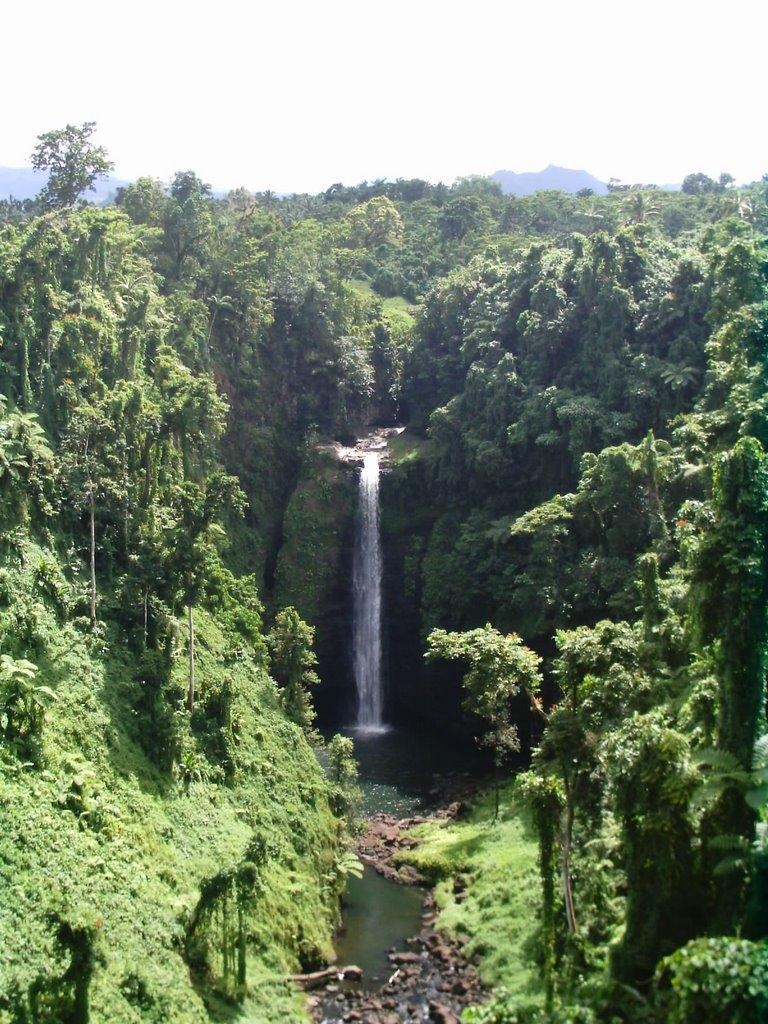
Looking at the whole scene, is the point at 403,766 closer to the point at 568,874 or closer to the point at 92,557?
the point at 92,557

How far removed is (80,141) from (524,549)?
3065 cm

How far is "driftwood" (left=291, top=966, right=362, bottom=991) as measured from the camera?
21.8 meters

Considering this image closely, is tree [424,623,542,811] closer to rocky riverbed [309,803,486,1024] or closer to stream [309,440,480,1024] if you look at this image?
stream [309,440,480,1024]

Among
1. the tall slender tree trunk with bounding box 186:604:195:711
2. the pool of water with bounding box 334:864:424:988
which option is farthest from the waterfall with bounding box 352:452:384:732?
the tall slender tree trunk with bounding box 186:604:195:711

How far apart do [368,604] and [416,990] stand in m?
25.8

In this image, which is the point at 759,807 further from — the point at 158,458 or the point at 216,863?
the point at 158,458

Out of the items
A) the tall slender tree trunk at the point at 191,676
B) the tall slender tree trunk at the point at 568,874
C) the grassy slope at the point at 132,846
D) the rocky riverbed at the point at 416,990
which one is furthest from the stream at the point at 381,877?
the tall slender tree trunk at the point at 191,676

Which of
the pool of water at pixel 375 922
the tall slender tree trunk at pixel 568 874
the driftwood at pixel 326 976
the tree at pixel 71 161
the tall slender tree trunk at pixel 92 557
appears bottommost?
the pool of water at pixel 375 922

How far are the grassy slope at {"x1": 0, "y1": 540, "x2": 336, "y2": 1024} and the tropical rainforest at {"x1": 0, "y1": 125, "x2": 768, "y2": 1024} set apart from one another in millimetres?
100

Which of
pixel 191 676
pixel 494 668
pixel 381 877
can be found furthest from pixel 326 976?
pixel 494 668

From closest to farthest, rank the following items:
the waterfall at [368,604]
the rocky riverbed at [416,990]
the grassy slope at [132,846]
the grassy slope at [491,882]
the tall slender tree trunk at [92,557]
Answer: the grassy slope at [132,846] → the rocky riverbed at [416,990] → the grassy slope at [491,882] → the tall slender tree trunk at [92,557] → the waterfall at [368,604]

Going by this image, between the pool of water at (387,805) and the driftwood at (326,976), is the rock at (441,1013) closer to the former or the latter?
the pool of water at (387,805)

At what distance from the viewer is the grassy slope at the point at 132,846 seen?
16.5 m

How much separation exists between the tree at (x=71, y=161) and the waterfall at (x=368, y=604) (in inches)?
832
